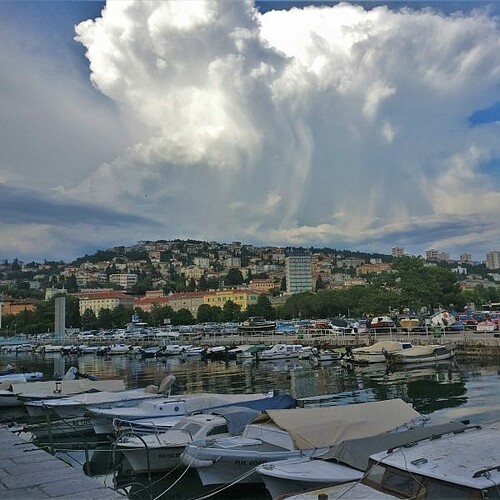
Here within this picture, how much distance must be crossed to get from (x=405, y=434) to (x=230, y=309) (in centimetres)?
12620

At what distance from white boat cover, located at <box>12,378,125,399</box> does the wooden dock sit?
14.1 m

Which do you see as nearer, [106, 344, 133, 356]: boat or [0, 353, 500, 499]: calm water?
[0, 353, 500, 499]: calm water

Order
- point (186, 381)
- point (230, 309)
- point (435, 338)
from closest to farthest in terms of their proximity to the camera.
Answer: point (186, 381)
point (435, 338)
point (230, 309)

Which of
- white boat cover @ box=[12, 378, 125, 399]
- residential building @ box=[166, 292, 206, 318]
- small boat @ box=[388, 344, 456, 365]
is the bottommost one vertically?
small boat @ box=[388, 344, 456, 365]

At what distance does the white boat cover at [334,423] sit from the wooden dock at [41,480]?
4635 mm

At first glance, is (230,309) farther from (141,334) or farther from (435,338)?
(435,338)

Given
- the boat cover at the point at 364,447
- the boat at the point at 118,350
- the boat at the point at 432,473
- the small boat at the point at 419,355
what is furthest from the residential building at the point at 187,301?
the boat at the point at 432,473

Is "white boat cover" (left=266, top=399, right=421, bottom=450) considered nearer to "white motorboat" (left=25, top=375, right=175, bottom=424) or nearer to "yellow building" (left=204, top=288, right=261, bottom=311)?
"white motorboat" (left=25, top=375, right=175, bottom=424)

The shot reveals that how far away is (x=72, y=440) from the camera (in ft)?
59.0

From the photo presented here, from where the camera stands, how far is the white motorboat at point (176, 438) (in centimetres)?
1298

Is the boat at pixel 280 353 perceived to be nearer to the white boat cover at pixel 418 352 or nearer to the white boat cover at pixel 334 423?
the white boat cover at pixel 418 352

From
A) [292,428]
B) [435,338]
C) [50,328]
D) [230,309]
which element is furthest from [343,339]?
[50,328]

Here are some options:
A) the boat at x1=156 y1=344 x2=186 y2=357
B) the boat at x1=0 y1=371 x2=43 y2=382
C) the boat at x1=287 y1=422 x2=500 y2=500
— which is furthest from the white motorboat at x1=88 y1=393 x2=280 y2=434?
the boat at x1=156 y1=344 x2=186 y2=357

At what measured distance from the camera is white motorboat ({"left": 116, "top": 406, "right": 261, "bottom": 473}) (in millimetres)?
12984
